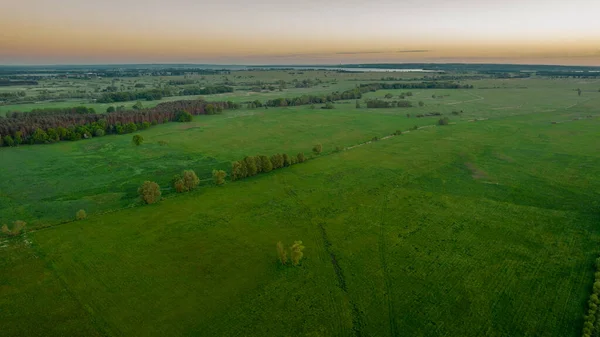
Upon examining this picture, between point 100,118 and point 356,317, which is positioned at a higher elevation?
point 100,118

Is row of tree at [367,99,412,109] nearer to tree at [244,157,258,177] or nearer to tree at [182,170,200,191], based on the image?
tree at [244,157,258,177]

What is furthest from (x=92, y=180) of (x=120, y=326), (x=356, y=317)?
(x=356, y=317)

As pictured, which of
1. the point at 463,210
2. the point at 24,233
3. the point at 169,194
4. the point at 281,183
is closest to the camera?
the point at 24,233

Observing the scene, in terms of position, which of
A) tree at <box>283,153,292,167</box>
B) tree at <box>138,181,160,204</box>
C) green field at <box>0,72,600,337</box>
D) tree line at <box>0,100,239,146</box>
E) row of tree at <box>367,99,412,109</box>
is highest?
row of tree at <box>367,99,412,109</box>

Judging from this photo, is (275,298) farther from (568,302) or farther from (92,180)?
(92,180)

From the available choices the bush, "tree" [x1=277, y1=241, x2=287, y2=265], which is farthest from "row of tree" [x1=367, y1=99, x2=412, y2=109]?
the bush

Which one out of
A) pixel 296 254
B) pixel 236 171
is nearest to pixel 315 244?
pixel 296 254

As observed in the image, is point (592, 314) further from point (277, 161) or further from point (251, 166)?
point (277, 161)
